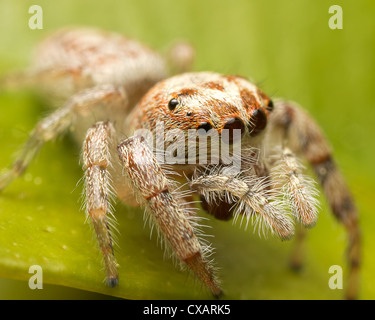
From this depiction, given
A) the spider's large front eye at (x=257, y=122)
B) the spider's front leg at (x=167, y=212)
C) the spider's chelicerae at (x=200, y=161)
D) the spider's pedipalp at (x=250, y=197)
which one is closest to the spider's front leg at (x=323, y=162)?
the spider's chelicerae at (x=200, y=161)

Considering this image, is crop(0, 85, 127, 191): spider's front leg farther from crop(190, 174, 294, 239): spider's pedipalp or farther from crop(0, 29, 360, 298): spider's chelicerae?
crop(190, 174, 294, 239): spider's pedipalp

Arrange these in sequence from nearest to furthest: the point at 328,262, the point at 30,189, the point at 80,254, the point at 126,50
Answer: the point at 80,254 < the point at 30,189 < the point at 328,262 < the point at 126,50

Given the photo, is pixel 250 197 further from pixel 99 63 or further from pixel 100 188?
pixel 99 63

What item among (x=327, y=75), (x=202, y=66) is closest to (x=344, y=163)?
(x=327, y=75)

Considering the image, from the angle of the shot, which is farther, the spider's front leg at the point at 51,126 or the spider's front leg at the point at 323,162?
the spider's front leg at the point at 323,162

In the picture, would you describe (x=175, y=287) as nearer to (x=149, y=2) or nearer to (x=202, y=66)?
(x=202, y=66)

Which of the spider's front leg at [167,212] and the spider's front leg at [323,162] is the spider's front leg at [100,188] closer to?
the spider's front leg at [167,212]

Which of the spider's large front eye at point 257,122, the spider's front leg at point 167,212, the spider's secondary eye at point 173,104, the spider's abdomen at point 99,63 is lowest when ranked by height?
the spider's front leg at point 167,212
